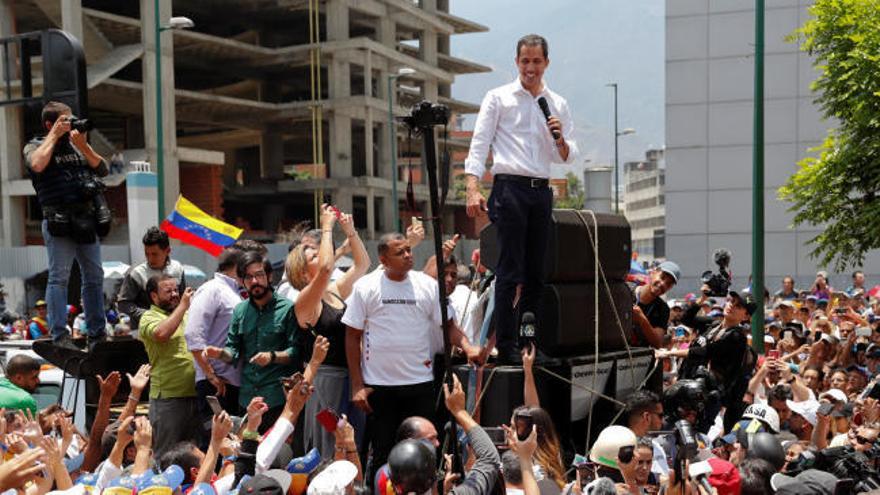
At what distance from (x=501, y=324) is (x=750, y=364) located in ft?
7.70

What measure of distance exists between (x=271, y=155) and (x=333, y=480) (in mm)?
49050

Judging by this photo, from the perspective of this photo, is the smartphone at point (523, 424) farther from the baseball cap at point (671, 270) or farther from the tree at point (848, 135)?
the tree at point (848, 135)

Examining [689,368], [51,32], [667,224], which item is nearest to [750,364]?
[689,368]

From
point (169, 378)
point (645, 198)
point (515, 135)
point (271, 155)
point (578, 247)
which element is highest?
point (271, 155)

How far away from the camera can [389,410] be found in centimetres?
679

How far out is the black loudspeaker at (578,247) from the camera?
7301mm

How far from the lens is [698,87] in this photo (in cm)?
3052

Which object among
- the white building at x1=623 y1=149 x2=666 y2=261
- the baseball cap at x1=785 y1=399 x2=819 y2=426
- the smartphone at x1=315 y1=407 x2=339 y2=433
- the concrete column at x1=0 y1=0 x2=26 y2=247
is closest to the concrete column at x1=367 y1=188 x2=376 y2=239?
the concrete column at x1=0 y1=0 x2=26 y2=247

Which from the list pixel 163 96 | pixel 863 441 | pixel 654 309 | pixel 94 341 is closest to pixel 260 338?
pixel 94 341

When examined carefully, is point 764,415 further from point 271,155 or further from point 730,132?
point 271,155

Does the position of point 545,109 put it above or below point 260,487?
above

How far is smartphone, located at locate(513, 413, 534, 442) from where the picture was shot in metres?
5.77

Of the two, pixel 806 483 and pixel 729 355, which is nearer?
pixel 806 483

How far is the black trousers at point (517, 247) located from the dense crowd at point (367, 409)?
292mm
